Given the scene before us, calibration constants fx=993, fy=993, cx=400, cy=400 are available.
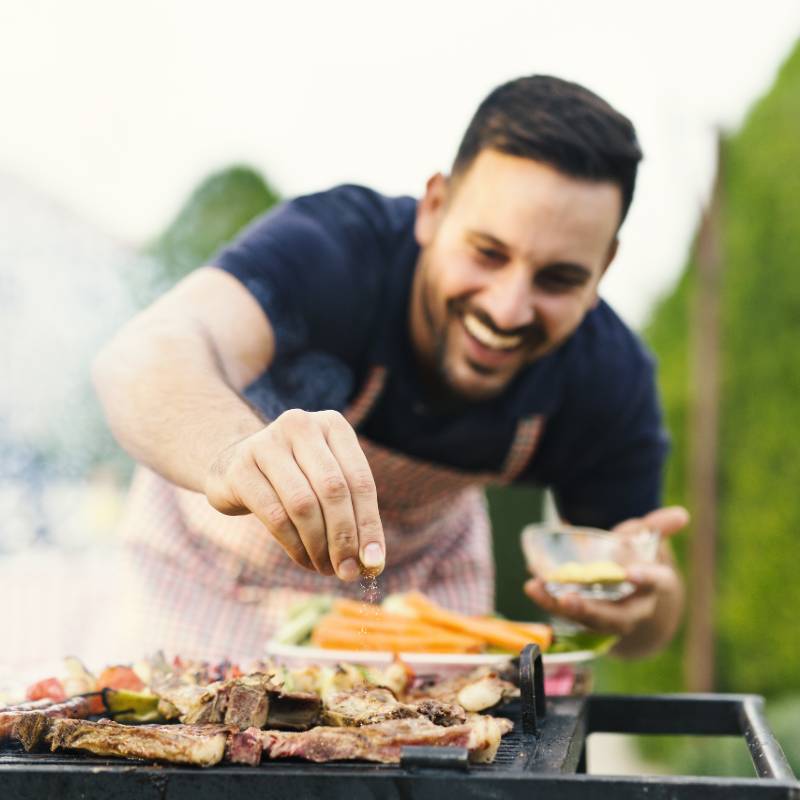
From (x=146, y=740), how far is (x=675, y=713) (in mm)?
926

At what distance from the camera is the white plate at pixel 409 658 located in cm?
182

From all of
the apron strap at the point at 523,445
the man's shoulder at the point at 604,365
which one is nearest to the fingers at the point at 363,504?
the apron strap at the point at 523,445

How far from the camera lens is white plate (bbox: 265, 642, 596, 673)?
182 centimetres

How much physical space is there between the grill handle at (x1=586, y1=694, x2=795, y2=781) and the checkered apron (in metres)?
1.02

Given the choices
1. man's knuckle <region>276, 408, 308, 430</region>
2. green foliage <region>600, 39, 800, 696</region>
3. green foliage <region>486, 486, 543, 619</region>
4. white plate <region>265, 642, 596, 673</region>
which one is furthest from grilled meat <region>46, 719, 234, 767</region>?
green foliage <region>600, 39, 800, 696</region>

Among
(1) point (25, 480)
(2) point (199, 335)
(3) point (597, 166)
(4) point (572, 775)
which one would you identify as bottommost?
(1) point (25, 480)

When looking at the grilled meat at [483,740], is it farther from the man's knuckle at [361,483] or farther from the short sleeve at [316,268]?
the short sleeve at [316,268]

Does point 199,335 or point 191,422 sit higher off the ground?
point 199,335

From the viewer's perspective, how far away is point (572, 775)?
106 centimetres

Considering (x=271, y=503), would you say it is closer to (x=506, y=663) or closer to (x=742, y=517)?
(x=506, y=663)

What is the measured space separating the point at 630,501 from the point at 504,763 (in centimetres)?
176

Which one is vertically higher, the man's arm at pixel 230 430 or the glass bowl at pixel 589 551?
the man's arm at pixel 230 430

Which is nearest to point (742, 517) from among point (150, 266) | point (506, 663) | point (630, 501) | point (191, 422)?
point (630, 501)

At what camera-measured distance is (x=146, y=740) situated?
1175 millimetres
